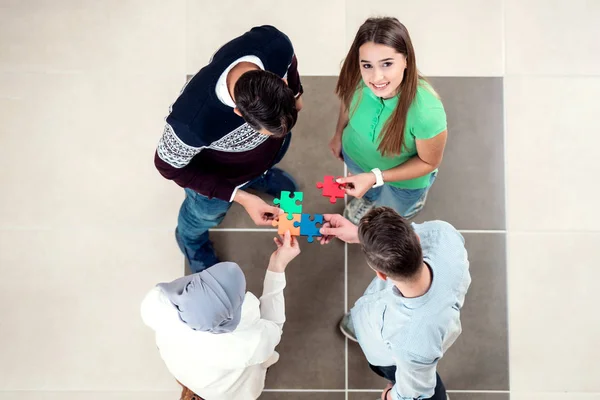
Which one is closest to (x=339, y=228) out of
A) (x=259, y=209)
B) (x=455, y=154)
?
(x=259, y=209)

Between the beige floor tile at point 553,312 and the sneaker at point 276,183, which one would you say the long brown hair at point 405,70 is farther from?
the beige floor tile at point 553,312

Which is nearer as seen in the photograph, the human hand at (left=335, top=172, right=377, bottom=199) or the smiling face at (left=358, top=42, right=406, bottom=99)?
the smiling face at (left=358, top=42, right=406, bottom=99)

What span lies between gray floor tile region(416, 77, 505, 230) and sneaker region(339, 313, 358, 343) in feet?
2.44

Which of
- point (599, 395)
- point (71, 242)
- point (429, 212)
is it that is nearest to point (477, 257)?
point (429, 212)

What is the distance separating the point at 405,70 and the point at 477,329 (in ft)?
5.17

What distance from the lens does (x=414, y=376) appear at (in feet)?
5.45

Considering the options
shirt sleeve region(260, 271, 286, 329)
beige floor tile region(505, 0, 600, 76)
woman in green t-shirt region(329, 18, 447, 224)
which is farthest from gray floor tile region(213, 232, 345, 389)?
beige floor tile region(505, 0, 600, 76)

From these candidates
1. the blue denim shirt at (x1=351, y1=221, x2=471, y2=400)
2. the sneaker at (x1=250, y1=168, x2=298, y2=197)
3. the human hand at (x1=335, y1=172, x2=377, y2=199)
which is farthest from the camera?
the sneaker at (x1=250, y1=168, x2=298, y2=197)

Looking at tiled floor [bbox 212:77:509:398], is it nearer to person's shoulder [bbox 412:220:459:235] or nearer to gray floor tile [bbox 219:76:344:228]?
gray floor tile [bbox 219:76:344:228]

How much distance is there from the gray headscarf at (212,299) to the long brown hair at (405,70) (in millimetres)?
767

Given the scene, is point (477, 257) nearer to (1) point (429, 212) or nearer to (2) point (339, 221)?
(1) point (429, 212)

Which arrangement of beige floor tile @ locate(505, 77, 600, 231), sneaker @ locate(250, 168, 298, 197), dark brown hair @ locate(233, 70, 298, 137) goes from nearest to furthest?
dark brown hair @ locate(233, 70, 298, 137), sneaker @ locate(250, 168, 298, 197), beige floor tile @ locate(505, 77, 600, 231)

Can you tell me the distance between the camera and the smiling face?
1.72m

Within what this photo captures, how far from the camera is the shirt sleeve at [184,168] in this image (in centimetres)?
170
